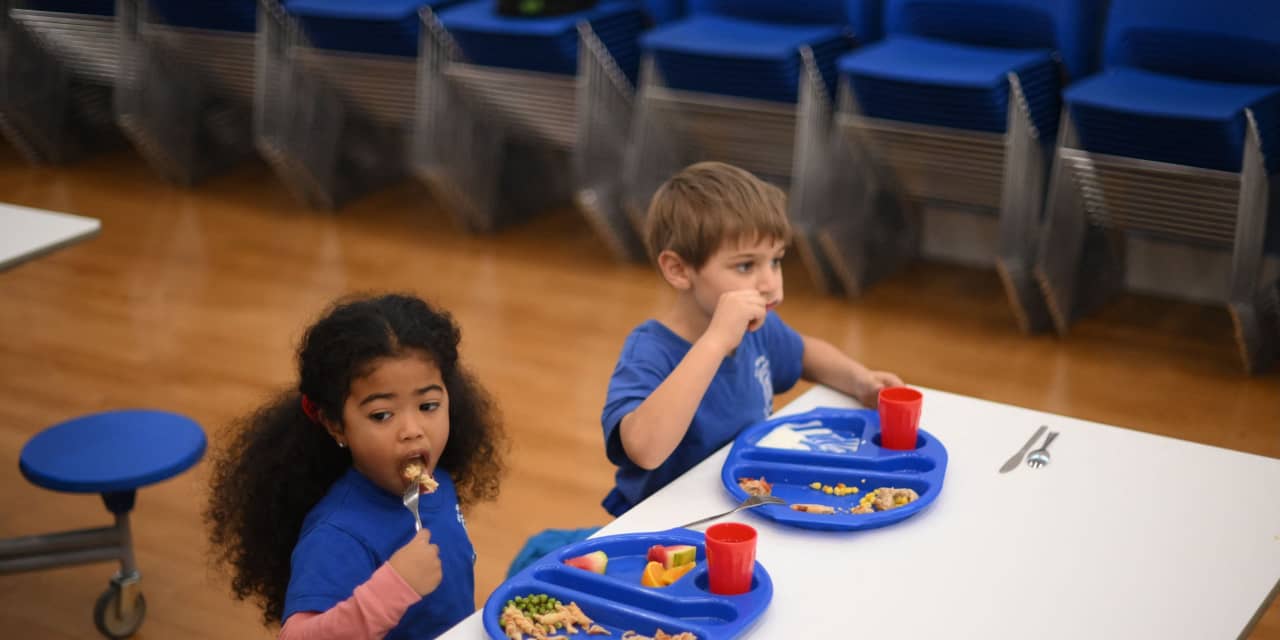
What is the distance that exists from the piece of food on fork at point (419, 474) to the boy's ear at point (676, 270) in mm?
504

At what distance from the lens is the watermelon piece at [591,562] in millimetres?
1569

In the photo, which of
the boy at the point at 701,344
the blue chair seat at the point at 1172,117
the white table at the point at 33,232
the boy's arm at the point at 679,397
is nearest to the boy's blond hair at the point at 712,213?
the boy at the point at 701,344

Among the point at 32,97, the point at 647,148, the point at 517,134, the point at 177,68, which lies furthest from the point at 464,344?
the point at 32,97

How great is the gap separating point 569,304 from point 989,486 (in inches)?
99.0

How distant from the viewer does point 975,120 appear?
3.78 metres

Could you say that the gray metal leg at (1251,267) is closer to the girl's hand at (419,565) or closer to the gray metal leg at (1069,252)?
the gray metal leg at (1069,252)

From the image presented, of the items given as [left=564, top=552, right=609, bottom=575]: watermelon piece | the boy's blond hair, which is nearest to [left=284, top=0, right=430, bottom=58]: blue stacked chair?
the boy's blond hair

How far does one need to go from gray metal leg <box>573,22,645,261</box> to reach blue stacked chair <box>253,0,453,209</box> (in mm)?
646

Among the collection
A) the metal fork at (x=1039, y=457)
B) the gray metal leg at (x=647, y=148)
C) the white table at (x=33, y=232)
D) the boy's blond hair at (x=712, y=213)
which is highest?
the boy's blond hair at (x=712, y=213)

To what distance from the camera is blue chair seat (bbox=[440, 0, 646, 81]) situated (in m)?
4.36

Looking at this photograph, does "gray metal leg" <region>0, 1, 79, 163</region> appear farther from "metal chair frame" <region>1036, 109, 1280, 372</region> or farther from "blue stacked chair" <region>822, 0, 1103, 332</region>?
"metal chair frame" <region>1036, 109, 1280, 372</region>

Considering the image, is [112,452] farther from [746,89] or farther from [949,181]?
[949,181]

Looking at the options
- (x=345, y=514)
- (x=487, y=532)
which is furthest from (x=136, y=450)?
(x=345, y=514)

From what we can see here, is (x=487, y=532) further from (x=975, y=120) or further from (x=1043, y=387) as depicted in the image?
(x=975, y=120)
